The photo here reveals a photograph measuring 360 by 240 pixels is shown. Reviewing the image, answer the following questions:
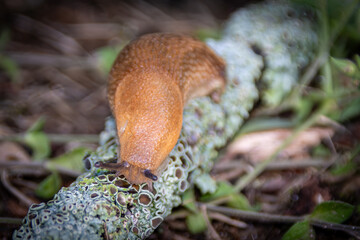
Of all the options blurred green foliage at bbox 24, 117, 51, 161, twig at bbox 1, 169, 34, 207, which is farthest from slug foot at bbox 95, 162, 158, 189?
blurred green foliage at bbox 24, 117, 51, 161

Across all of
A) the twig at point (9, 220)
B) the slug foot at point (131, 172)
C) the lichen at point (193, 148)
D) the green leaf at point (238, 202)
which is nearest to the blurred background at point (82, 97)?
the twig at point (9, 220)

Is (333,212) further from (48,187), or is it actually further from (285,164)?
(48,187)

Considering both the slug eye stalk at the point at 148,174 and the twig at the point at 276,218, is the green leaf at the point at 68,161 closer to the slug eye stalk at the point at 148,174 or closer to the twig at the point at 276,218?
the slug eye stalk at the point at 148,174

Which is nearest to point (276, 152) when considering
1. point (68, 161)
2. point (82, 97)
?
point (68, 161)

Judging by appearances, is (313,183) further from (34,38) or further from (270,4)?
(34,38)

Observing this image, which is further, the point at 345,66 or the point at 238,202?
the point at 345,66

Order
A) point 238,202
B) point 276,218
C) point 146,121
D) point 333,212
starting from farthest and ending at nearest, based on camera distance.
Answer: point 238,202
point 276,218
point 333,212
point 146,121
